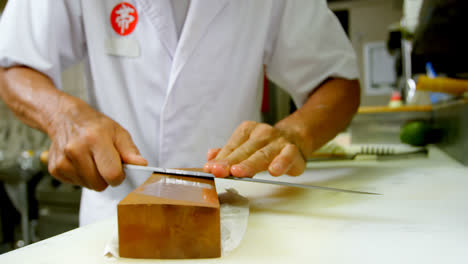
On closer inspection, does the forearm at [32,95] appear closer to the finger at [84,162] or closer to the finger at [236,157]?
the finger at [84,162]

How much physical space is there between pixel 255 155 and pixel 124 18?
1.79 feet

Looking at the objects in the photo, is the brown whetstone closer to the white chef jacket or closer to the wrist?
the wrist

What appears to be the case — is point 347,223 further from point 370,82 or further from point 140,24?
point 370,82

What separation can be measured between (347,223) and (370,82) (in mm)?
4280

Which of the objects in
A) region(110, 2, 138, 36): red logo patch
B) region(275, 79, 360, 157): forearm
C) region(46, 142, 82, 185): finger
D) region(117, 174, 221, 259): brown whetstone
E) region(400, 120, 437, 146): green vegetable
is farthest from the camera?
region(400, 120, 437, 146): green vegetable

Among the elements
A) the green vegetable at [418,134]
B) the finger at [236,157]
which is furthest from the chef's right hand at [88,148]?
the green vegetable at [418,134]

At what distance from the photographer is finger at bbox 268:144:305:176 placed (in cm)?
51

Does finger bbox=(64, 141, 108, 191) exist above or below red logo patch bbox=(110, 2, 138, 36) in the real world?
below

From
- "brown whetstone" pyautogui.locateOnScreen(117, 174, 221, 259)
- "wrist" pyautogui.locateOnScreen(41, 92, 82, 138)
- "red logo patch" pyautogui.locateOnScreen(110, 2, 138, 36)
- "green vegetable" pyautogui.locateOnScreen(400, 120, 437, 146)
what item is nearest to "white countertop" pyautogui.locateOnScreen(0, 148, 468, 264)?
A: "brown whetstone" pyautogui.locateOnScreen(117, 174, 221, 259)

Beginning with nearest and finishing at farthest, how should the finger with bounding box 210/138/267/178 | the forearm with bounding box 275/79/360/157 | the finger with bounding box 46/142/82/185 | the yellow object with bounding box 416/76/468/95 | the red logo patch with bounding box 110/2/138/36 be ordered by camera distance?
the finger with bounding box 210/138/267/178 → the finger with bounding box 46/142/82/185 → the forearm with bounding box 275/79/360/157 → the red logo patch with bounding box 110/2/138/36 → the yellow object with bounding box 416/76/468/95

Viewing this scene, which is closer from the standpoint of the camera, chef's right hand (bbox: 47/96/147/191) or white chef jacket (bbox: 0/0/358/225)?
chef's right hand (bbox: 47/96/147/191)

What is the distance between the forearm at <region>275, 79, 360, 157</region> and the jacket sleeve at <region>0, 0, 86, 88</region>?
577 millimetres

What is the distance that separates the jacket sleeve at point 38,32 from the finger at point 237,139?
0.49 meters

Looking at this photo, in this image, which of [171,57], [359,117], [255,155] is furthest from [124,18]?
[359,117]
